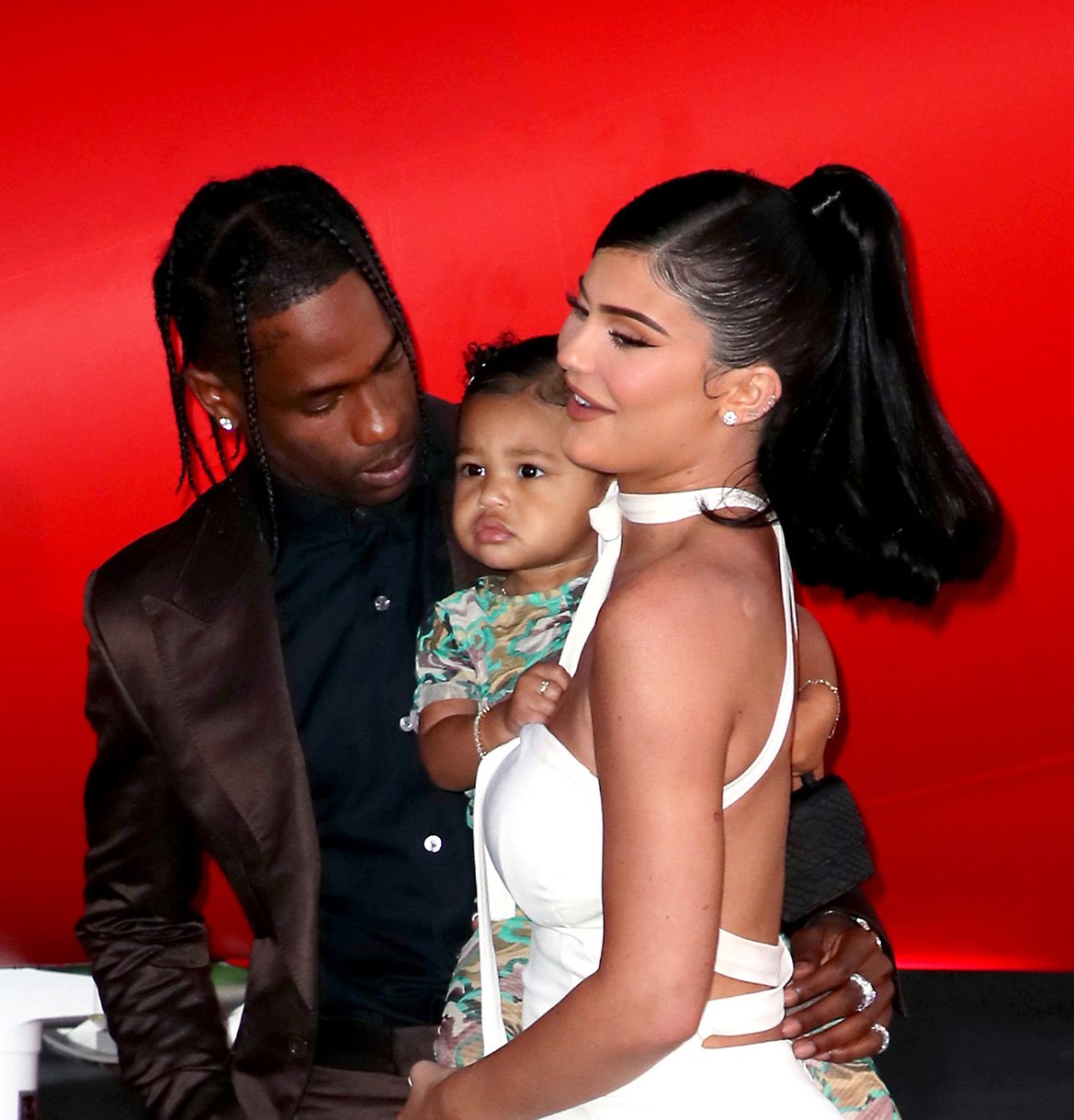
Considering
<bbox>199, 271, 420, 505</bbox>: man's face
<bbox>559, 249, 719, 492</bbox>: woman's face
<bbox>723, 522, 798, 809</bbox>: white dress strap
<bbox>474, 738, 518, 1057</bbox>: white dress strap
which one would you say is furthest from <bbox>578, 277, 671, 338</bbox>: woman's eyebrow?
<bbox>199, 271, 420, 505</bbox>: man's face

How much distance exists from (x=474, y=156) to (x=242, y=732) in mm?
786

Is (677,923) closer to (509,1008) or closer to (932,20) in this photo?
(509,1008)

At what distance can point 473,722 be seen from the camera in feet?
5.38

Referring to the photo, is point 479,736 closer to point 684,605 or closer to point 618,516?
point 618,516

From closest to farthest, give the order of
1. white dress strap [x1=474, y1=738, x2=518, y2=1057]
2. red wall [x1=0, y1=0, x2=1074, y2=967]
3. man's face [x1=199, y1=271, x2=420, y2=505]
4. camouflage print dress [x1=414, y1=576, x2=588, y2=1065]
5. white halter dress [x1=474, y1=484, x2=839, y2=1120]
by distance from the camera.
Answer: white halter dress [x1=474, y1=484, x2=839, y2=1120] → white dress strap [x1=474, y1=738, x2=518, y2=1057] → camouflage print dress [x1=414, y1=576, x2=588, y2=1065] → man's face [x1=199, y1=271, x2=420, y2=505] → red wall [x1=0, y1=0, x2=1074, y2=967]

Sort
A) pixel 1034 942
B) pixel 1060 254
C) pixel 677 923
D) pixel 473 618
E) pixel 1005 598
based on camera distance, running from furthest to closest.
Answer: pixel 1034 942
pixel 1005 598
pixel 1060 254
pixel 473 618
pixel 677 923

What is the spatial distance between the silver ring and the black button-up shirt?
489 mm

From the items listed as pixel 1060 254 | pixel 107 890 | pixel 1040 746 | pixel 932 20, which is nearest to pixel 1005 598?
pixel 1040 746

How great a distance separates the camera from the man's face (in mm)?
1812

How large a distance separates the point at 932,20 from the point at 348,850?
4.21ft

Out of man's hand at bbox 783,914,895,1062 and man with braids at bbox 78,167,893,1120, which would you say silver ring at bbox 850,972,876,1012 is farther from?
man with braids at bbox 78,167,893,1120

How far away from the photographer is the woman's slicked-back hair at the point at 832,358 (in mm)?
1313

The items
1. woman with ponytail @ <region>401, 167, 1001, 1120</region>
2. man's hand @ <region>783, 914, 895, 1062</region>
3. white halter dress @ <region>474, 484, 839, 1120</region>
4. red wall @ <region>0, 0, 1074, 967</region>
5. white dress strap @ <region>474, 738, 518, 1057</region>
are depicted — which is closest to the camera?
woman with ponytail @ <region>401, 167, 1001, 1120</region>

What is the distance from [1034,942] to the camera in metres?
2.26
